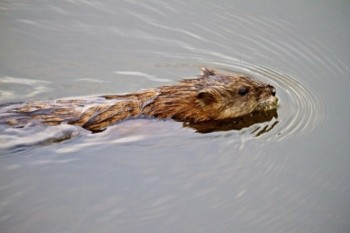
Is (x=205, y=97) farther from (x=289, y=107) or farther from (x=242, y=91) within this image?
(x=289, y=107)

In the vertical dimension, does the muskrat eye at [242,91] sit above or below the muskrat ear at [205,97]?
above

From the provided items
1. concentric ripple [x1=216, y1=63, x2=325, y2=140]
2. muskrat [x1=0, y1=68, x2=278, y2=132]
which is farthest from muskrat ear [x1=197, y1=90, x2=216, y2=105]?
concentric ripple [x1=216, y1=63, x2=325, y2=140]

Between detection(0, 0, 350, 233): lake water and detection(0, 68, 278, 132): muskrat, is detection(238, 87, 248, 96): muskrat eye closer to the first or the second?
detection(0, 68, 278, 132): muskrat

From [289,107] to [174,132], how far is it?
1291 millimetres

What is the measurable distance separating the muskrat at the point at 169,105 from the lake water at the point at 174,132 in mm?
98

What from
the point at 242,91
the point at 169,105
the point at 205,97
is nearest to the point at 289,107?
the point at 242,91

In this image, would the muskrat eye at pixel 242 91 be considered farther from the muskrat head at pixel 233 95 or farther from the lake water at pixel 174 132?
the lake water at pixel 174 132

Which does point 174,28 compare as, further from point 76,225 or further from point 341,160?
point 76,225

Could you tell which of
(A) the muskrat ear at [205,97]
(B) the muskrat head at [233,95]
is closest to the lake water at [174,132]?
(B) the muskrat head at [233,95]

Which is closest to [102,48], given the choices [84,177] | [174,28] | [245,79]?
[174,28]

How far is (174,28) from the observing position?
6.35 metres

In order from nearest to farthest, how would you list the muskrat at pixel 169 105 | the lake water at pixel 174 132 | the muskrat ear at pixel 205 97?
the lake water at pixel 174 132, the muskrat at pixel 169 105, the muskrat ear at pixel 205 97

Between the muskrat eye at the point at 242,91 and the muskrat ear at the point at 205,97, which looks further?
the muskrat eye at the point at 242,91

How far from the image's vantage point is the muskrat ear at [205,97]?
5.07 meters
